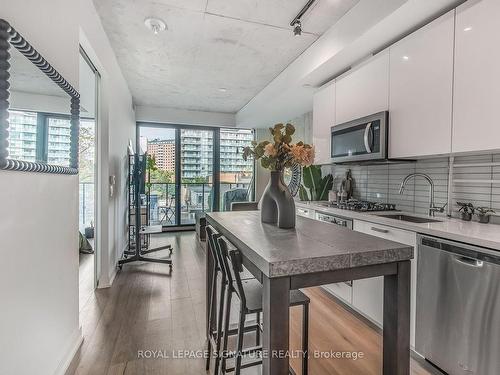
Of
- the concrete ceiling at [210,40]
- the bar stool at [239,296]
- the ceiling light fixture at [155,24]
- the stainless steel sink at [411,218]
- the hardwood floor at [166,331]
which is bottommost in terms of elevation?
the hardwood floor at [166,331]

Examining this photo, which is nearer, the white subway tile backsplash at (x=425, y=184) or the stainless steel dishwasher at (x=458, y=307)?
the stainless steel dishwasher at (x=458, y=307)

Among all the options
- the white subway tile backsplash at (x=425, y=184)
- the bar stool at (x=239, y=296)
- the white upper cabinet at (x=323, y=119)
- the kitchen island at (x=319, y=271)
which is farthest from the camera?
the white upper cabinet at (x=323, y=119)

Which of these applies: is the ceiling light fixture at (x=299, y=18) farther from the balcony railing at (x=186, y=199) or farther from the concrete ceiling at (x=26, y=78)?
the balcony railing at (x=186, y=199)

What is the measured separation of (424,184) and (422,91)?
0.89 metres

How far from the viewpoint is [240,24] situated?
2658 mm

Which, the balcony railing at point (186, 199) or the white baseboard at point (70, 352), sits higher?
the balcony railing at point (186, 199)

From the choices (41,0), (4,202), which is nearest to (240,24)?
(41,0)


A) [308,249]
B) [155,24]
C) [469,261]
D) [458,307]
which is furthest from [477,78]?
[155,24]

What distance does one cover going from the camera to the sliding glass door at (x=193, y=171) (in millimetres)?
6234

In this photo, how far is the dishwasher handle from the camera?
1.48m

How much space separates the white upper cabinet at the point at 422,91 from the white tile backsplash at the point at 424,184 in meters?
0.36

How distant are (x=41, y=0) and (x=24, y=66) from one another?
48 cm

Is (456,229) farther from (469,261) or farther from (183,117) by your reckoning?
(183,117)

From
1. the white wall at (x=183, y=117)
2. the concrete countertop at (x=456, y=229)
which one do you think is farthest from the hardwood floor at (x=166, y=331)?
the white wall at (x=183, y=117)
